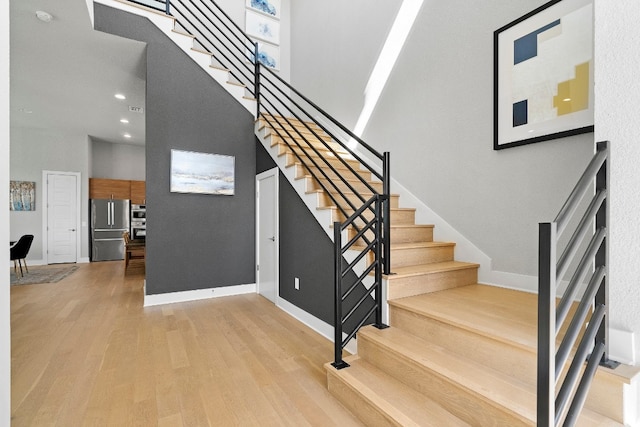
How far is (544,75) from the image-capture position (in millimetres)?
2402

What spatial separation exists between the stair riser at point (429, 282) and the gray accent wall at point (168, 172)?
284 cm

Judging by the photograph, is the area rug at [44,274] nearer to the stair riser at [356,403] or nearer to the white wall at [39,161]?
the white wall at [39,161]

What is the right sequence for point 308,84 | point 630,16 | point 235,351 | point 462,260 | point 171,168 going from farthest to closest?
point 308,84
point 171,168
point 462,260
point 235,351
point 630,16

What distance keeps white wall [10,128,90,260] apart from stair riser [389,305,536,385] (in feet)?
29.2

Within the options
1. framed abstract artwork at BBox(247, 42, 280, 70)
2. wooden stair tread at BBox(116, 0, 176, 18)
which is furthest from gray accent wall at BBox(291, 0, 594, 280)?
wooden stair tread at BBox(116, 0, 176, 18)

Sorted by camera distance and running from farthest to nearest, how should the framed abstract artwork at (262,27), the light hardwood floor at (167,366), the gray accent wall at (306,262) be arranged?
the framed abstract artwork at (262,27) → the gray accent wall at (306,262) → the light hardwood floor at (167,366)

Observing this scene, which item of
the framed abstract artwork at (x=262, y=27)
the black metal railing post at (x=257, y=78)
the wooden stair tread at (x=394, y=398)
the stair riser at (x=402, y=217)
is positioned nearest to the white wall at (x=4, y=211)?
the wooden stair tread at (x=394, y=398)

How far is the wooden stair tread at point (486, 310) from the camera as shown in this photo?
5.50 ft

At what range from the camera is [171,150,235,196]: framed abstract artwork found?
4.16 metres

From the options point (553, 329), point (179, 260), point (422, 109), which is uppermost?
point (422, 109)

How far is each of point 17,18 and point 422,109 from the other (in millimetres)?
4673

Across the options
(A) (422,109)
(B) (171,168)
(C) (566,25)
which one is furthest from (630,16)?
(B) (171,168)

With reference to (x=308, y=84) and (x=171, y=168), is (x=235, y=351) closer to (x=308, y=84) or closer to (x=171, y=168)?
(x=171, y=168)

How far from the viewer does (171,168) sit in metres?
4.11
